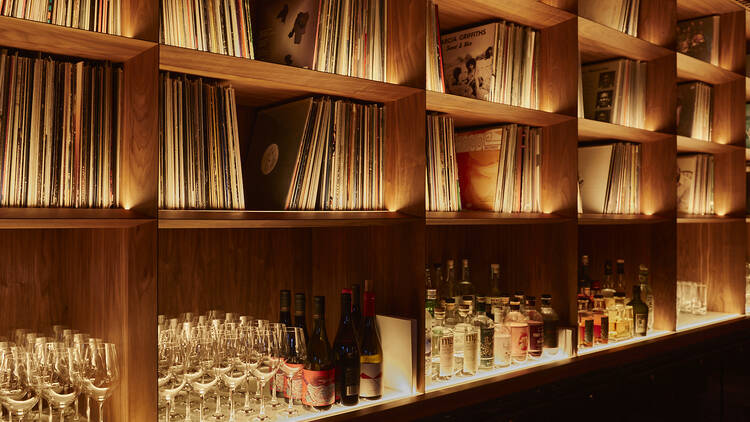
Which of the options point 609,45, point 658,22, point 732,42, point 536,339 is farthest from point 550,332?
point 732,42

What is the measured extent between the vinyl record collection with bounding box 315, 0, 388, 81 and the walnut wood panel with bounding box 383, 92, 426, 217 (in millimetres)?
136

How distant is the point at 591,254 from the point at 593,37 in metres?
1.13

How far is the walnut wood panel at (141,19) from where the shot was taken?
1.35 metres

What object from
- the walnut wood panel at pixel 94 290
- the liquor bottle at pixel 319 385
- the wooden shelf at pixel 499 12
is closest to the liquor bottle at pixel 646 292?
the wooden shelf at pixel 499 12

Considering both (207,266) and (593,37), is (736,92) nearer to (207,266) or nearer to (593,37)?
(593,37)

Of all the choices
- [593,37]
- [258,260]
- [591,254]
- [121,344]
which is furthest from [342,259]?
[591,254]

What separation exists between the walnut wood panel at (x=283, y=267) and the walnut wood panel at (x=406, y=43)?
46cm

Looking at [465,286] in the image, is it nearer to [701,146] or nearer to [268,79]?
[268,79]

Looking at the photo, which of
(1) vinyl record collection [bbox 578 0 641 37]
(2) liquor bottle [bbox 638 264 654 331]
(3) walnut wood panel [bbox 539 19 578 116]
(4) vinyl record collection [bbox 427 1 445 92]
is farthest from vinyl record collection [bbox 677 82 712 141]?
(4) vinyl record collection [bbox 427 1 445 92]

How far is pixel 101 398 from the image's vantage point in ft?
4.39

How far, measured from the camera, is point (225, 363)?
5.09ft

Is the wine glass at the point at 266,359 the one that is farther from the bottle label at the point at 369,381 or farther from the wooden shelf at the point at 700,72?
the wooden shelf at the point at 700,72

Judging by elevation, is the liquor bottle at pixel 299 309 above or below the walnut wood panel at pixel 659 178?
below

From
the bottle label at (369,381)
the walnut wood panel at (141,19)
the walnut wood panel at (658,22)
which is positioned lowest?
the bottle label at (369,381)
